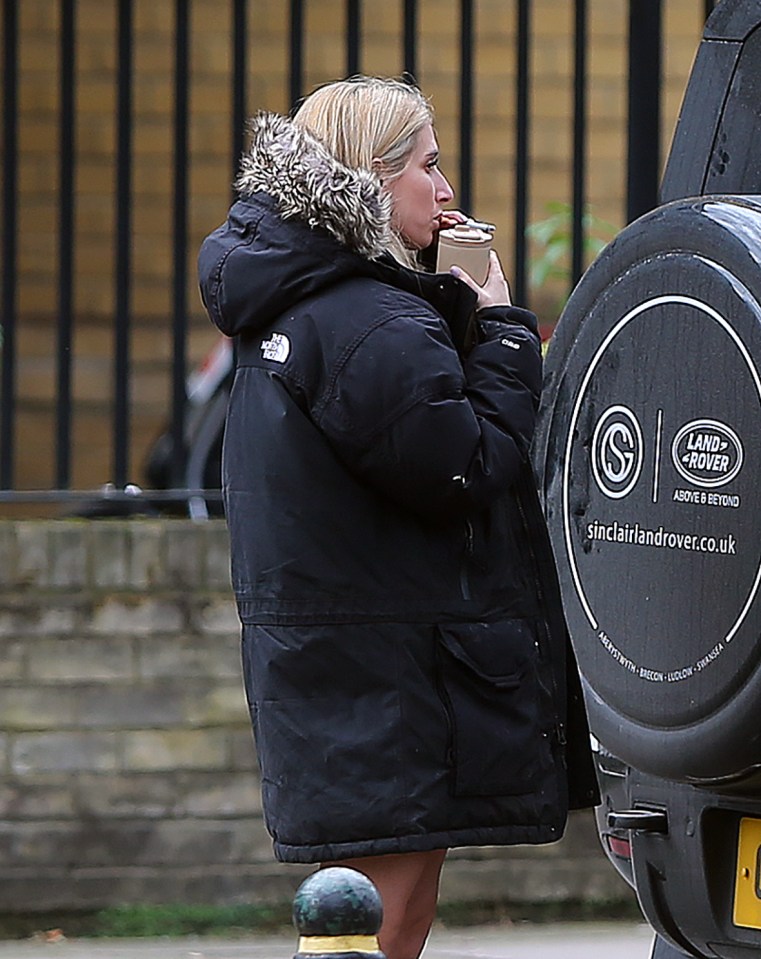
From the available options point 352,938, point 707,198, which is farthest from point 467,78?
point 352,938

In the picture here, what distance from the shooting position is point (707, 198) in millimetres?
3318

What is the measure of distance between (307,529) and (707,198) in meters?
0.79

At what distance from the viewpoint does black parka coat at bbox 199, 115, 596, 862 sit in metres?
3.26

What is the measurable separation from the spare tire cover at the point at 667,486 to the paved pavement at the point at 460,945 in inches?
84.6

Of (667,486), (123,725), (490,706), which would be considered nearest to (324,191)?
(667,486)

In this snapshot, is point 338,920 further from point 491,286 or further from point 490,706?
point 491,286

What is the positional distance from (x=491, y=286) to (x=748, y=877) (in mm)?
1002

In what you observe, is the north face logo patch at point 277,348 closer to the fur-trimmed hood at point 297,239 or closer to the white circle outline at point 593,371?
the fur-trimmed hood at point 297,239

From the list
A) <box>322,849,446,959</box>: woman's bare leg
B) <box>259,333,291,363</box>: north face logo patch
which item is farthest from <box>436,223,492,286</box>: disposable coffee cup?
<box>322,849,446,959</box>: woman's bare leg

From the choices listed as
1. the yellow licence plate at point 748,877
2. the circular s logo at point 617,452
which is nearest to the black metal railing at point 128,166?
the circular s logo at point 617,452

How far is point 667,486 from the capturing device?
3.21m

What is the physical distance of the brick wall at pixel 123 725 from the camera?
551cm

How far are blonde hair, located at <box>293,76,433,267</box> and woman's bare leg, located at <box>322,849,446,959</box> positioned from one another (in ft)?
3.05

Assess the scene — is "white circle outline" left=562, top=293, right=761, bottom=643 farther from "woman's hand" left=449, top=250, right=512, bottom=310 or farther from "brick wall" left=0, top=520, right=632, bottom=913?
"brick wall" left=0, top=520, right=632, bottom=913
